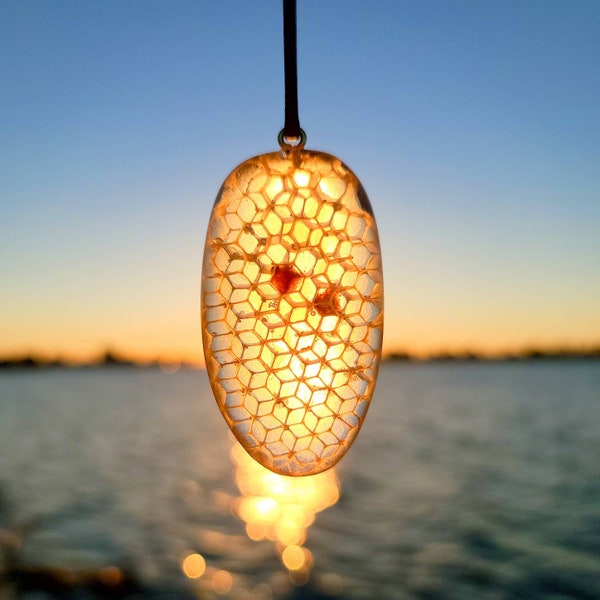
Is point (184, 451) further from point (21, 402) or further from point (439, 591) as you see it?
point (21, 402)

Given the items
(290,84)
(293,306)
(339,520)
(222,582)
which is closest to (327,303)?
(293,306)

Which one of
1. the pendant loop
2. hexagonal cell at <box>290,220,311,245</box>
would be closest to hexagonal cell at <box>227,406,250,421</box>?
hexagonal cell at <box>290,220,311,245</box>

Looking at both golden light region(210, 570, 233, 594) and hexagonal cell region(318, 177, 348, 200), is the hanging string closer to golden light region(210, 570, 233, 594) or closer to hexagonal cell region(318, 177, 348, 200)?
hexagonal cell region(318, 177, 348, 200)

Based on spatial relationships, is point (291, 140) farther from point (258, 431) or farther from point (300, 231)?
point (258, 431)

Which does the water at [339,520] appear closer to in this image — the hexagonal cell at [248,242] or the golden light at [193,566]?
the golden light at [193,566]

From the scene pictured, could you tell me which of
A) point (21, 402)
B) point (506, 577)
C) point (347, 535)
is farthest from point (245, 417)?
point (21, 402)

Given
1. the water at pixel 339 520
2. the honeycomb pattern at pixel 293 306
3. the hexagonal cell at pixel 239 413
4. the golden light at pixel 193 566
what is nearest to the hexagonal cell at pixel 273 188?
the honeycomb pattern at pixel 293 306
